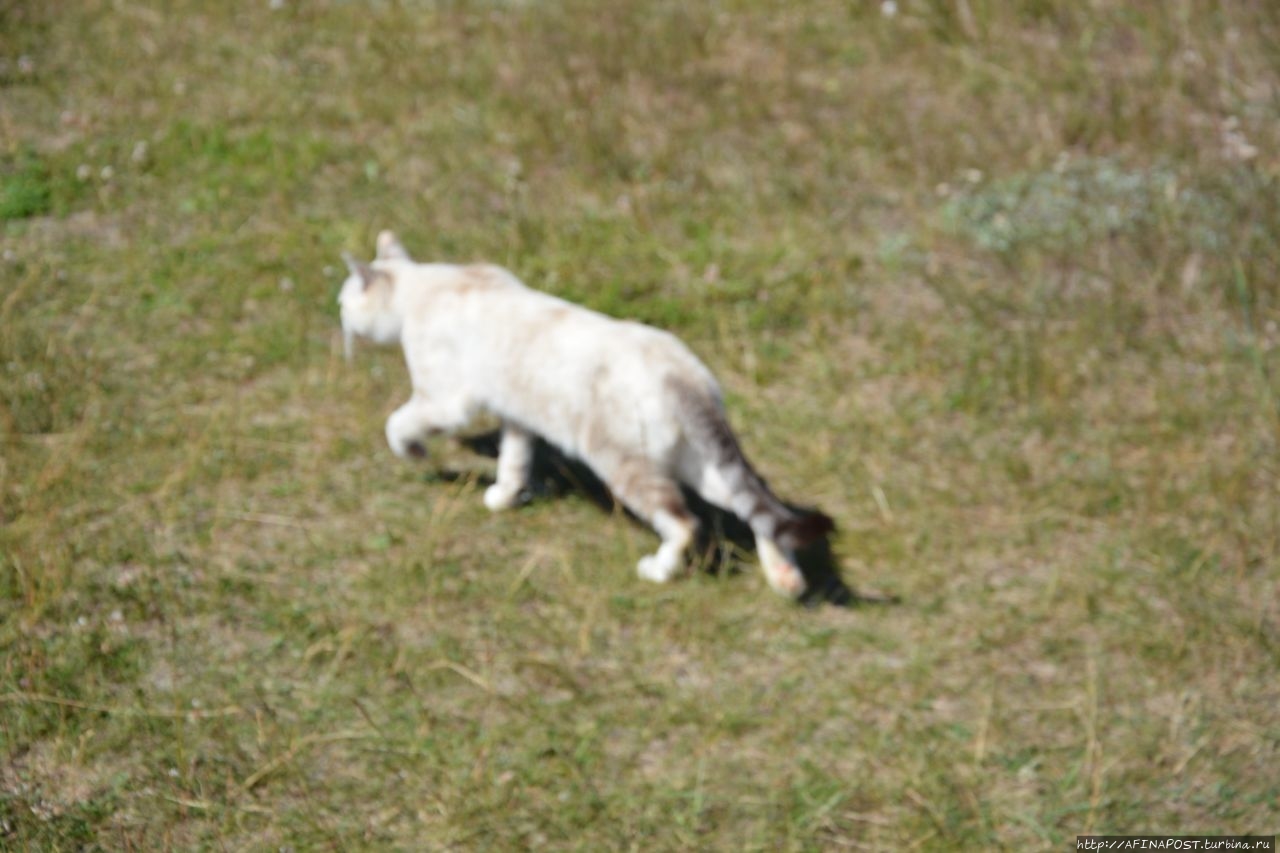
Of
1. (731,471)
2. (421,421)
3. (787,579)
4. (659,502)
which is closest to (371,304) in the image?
(421,421)

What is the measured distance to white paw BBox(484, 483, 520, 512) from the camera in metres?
5.79

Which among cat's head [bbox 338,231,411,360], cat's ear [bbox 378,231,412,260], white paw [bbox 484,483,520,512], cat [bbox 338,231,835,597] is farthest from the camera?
cat's ear [bbox 378,231,412,260]

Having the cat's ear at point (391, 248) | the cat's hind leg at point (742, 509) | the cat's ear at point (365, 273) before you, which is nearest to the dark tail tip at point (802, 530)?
the cat's hind leg at point (742, 509)

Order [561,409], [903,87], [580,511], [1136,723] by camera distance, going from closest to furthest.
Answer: [1136,723], [561,409], [580,511], [903,87]

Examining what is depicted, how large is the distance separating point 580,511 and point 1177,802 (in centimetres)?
260

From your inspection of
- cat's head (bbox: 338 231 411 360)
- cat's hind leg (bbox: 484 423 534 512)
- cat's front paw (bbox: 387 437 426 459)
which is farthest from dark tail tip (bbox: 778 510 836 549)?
cat's head (bbox: 338 231 411 360)

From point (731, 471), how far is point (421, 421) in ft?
4.71

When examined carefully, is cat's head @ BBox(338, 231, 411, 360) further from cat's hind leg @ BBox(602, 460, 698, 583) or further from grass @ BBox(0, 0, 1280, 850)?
cat's hind leg @ BBox(602, 460, 698, 583)

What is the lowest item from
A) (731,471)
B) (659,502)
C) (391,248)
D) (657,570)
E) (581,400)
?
(657,570)

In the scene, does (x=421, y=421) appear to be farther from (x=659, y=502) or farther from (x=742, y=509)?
(x=742, y=509)

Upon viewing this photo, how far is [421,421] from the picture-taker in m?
5.71

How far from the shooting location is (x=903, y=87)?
8.70 m

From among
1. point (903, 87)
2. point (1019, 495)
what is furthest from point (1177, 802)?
point (903, 87)

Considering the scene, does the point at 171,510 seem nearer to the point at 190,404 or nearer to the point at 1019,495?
the point at 190,404
